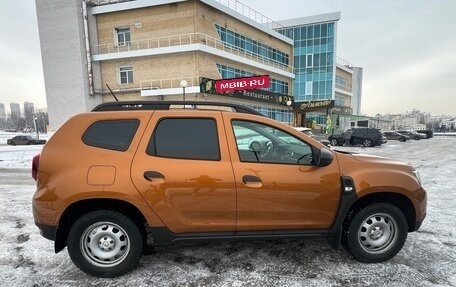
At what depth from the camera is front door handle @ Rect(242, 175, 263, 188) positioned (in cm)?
305

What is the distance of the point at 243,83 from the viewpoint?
23.3 metres

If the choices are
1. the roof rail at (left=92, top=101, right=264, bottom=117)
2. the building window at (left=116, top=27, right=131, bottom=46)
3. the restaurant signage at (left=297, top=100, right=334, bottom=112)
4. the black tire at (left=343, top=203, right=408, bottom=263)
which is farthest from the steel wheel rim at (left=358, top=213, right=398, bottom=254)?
the restaurant signage at (left=297, top=100, right=334, bottom=112)

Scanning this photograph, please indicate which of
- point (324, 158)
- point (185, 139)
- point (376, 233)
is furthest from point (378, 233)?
point (185, 139)

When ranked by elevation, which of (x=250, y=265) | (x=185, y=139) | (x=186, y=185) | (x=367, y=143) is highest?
(x=185, y=139)

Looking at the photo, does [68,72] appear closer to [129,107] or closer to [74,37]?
[74,37]

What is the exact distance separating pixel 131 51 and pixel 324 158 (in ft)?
80.9

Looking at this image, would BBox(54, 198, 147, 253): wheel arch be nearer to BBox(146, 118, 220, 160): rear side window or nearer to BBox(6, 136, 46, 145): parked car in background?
BBox(146, 118, 220, 160): rear side window

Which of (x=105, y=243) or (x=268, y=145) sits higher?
(x=268, y=145)

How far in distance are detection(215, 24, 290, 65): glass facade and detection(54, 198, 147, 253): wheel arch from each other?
25128mm

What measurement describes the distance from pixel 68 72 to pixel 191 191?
27025mm

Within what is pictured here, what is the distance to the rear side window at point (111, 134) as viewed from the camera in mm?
3078

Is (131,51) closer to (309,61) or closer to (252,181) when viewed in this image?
(252,181)

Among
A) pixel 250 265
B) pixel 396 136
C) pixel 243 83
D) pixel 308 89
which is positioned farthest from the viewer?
pixel 308 89

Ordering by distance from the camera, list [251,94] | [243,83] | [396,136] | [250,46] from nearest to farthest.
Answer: [243,83] < [251,94] < [250,46] < [396,136]
